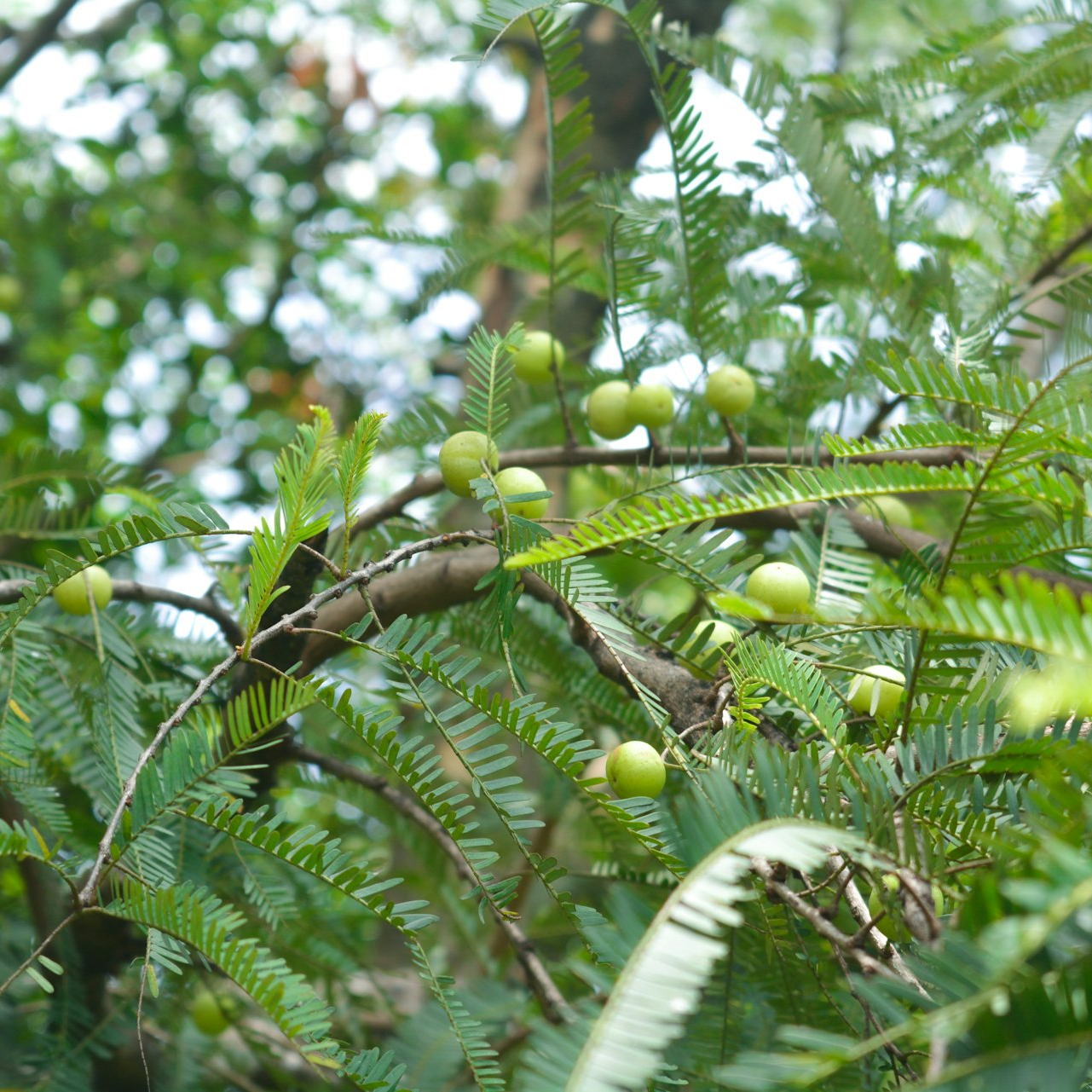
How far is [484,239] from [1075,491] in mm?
1040

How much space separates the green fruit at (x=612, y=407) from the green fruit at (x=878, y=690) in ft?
1.34

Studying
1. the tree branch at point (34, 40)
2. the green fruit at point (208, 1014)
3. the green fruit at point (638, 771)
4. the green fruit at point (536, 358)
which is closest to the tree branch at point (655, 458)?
the green fruit at point (536, 358)

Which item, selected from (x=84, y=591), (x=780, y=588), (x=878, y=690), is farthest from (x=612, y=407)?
(x=84, y=591)

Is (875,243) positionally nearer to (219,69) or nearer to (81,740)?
(81,740)

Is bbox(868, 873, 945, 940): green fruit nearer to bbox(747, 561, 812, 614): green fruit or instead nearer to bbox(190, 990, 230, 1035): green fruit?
bbox(747, 561, 812, 614): green fruit

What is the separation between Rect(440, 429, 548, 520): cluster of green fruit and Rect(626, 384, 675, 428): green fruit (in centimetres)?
23

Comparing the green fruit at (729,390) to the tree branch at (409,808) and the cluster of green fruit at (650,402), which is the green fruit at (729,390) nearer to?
the cluster of green fruit at (650,402)

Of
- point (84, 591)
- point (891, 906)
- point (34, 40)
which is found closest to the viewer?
point (891, 906)

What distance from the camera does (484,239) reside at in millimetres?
1462

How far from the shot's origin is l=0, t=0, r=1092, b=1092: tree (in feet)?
1.63

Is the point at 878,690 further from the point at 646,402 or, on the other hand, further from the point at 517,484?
the point at 646,402

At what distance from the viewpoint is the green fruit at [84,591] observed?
1.01 m

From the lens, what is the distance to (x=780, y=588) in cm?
83

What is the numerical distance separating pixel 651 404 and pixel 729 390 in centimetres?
10
